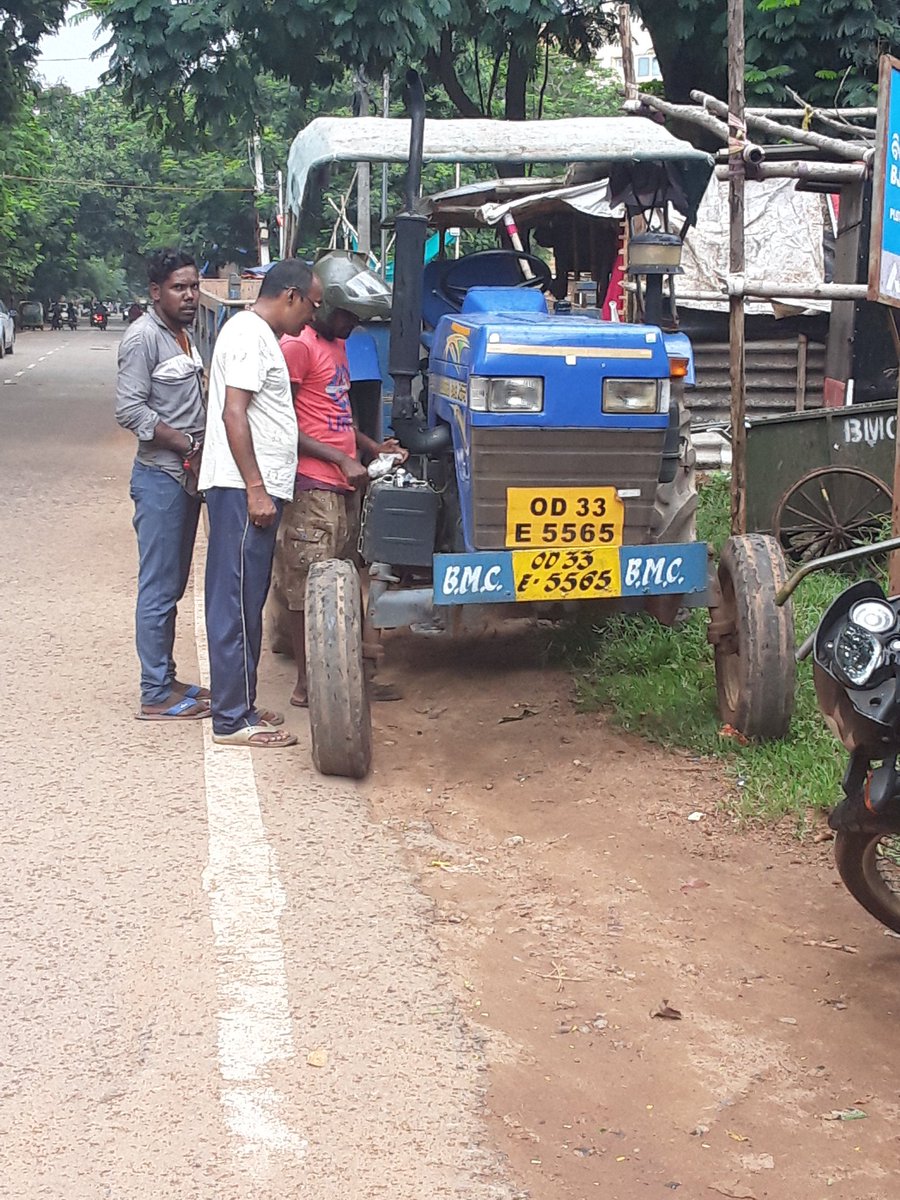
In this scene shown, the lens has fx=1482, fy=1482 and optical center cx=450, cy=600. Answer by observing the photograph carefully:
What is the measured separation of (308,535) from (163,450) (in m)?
0.71

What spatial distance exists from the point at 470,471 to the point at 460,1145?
310 centimetres

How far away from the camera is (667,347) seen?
20.7 ft

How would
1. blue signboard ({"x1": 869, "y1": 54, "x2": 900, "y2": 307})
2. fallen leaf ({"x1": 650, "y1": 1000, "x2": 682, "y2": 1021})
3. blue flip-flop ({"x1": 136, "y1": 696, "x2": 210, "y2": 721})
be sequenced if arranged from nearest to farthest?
fallen leaf ({"x1": 650, "y1": 1000, "x2": 682, "y2": 1021}) < blue signboard ({"x1": 869, "y1": 54, "x2": 900, "y2": 307}) < blue flip-flop ({"x1": 136, "y1": 696, "x2": 210, "y2": 721})

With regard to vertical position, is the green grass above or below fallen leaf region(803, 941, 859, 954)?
above

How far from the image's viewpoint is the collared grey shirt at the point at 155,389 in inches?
243

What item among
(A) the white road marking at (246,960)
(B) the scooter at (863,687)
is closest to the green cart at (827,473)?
(A) the white road marking at (246,960)

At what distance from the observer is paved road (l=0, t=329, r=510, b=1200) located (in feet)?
10.4

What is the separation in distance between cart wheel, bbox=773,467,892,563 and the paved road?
370cm

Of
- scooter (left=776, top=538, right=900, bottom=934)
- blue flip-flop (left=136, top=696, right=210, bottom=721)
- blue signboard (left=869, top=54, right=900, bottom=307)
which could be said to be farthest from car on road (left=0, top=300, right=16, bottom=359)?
scooter (left=776, top=538, right=900, bottom=934)

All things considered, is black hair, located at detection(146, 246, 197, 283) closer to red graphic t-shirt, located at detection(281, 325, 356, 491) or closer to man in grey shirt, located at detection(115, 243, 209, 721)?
man in grey shirt, located at detection(115, 243, 209, 721)

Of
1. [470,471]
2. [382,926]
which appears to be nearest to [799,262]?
[470,471]

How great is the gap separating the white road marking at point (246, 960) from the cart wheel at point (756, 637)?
6.40 ft

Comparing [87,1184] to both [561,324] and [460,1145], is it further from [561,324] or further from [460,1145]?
[561,324]

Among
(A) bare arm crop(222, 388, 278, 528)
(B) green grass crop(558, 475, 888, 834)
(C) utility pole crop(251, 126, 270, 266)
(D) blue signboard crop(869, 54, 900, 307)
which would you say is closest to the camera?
(D) blue signboard crop(869, 54, 900, 307)
